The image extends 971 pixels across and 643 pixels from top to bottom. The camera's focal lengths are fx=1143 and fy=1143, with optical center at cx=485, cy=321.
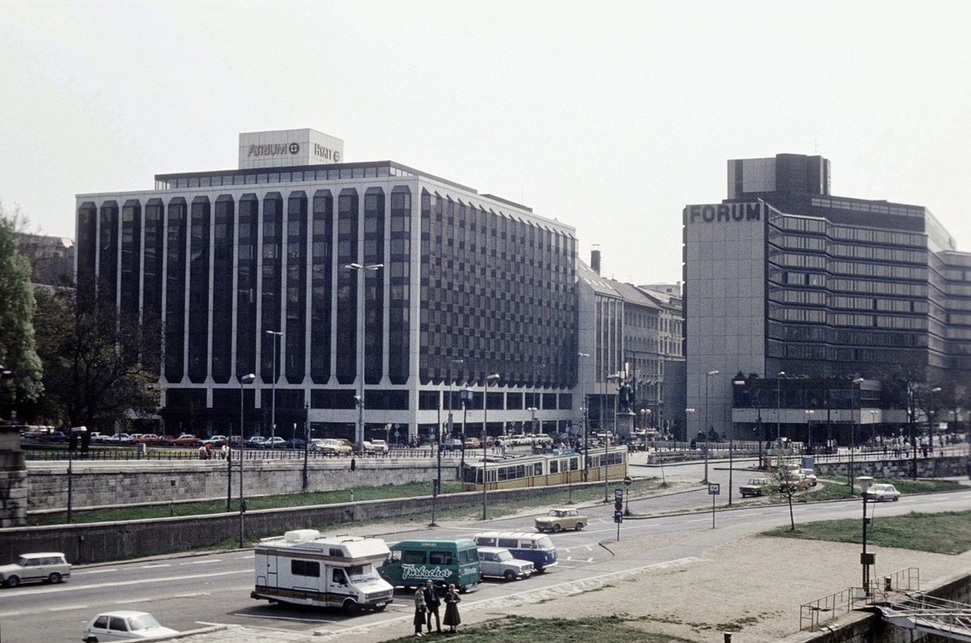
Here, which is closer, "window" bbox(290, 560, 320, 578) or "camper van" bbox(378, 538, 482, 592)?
"window" bbox(290, 560, 320, 578)

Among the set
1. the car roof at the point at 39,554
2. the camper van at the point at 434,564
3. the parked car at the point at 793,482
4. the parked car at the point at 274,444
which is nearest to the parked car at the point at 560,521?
the parked car at the point at 793,482

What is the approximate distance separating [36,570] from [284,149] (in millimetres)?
109046

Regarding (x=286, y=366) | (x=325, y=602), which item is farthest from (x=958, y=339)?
(x=286, y=366)

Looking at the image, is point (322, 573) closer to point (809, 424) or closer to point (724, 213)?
point (809, 424)

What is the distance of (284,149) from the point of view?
155 meters

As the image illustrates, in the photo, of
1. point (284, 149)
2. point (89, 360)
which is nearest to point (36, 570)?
point (89, 360)

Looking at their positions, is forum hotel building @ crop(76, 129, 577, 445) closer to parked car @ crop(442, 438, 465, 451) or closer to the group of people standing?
parked car @ crop(442, 438, 465, 451)

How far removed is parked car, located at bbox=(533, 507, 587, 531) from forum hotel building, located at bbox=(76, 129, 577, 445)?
65.0 metres

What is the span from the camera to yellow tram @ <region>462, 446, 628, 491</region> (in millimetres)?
92062

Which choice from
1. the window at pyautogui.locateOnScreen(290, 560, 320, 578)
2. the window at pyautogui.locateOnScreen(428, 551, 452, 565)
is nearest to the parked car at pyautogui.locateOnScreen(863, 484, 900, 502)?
the window at pyautogui.locateOnScreen(428, 551, 452, 565)

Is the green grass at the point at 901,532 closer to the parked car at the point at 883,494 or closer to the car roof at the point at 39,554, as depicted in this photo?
the parked car at the point at 883,494

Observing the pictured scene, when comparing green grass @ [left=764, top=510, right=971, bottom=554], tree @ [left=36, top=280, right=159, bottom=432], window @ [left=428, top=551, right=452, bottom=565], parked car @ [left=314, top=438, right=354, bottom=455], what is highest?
tree @ [left=36, top=280, right=159, bottom=432]

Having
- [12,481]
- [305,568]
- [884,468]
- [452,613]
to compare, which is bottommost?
[884,468]

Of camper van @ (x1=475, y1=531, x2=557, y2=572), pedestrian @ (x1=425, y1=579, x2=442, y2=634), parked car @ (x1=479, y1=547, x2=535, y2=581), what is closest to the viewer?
pedestrian @ (x1=425, y1=579, x2=442, y2=634)
